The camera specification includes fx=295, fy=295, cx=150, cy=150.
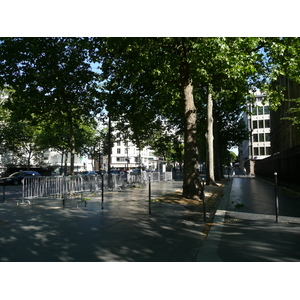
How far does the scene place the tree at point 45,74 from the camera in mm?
12969

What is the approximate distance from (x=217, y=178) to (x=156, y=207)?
1979cm

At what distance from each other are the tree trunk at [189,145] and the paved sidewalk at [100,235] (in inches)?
107

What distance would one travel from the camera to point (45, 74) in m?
13.2

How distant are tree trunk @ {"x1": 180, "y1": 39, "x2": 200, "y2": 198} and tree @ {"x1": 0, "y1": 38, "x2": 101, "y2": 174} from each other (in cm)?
468

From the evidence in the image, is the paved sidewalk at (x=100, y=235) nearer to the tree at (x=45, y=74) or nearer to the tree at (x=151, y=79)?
the tree at (x=151, y=79)

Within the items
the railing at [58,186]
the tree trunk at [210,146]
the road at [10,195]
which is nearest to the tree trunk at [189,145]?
the railing at [58,186]

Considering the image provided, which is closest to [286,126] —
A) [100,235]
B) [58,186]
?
[58,186]

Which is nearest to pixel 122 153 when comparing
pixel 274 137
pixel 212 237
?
pixel 274 137

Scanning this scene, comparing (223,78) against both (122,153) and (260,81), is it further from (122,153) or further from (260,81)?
(122,153)

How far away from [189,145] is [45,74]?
721 cm

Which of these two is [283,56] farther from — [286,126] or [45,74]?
[286,126]

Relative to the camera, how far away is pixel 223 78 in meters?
15.2

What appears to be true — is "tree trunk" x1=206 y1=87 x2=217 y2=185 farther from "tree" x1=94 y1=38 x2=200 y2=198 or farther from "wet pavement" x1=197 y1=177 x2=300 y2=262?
"wet pavement" x1=197 y1=177 x2=300 y2=262

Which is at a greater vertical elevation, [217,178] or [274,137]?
[274,137]
